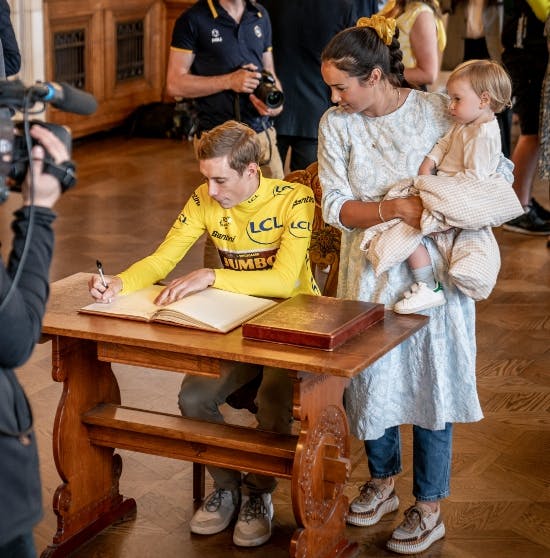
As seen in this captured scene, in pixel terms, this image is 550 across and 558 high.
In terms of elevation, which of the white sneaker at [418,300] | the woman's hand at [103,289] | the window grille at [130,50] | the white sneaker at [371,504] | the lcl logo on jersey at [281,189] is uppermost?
the lcl logo on jersey at [281,189]

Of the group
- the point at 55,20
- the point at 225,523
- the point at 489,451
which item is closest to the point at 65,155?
the point at 225,523

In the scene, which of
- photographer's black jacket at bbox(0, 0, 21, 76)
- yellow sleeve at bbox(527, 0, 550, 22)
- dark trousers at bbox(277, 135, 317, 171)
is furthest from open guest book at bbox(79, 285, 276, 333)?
yellow sleeve at bbox(527, 0, 550, 22)

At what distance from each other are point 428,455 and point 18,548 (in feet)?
4.59

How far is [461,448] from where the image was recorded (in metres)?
3.85

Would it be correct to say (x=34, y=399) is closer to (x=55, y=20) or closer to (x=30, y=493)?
(x=30, y=493)

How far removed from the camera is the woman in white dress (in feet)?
9.91

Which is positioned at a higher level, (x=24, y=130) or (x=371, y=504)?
(x=24, y=130)

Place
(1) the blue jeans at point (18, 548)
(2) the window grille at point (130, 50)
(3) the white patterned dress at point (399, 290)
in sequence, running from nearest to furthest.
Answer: (1) the blue jeans at point (18, 548)
(3) the white patterned dress at point (399, 290)
(2) the window grille at point (130, 50)

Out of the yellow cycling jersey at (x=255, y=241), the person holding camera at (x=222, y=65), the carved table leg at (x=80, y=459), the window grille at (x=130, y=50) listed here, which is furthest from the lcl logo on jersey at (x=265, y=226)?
the window grille at (x=130, y=50)

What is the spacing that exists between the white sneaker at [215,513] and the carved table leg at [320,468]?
381 mm

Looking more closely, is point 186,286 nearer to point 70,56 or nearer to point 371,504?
point 371,504

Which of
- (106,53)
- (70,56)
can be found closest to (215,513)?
(70,56)

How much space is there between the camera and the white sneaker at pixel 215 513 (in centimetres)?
330

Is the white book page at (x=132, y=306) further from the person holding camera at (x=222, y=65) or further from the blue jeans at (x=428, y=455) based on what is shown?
the person holding camera at (x=222, y=65)
